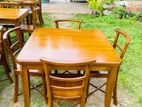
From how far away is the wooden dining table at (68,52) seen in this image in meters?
2.19

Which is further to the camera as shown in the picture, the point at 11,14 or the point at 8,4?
the point at 8,4

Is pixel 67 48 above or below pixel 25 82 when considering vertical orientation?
above

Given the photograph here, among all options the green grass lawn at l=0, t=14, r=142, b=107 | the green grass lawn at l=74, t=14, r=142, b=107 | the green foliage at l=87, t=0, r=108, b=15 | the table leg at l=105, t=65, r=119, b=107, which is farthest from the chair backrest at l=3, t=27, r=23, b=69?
the green foliage at l=87, t=0, r=108, b=15

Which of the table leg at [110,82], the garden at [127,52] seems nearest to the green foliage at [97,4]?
the garden at [127,52]

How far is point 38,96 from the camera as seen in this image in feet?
9.89

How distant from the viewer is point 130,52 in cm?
457

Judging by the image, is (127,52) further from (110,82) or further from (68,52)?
(68,52)

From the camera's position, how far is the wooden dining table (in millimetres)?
2193

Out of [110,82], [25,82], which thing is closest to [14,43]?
[25,82]

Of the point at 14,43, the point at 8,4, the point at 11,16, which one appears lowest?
the point at 14,43

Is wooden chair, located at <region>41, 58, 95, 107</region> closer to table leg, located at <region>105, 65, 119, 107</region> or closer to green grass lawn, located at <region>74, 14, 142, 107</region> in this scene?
table leg, located at <region>105, 65, 119, 107</region>

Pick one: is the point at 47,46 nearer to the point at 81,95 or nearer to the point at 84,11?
the point at 81,95

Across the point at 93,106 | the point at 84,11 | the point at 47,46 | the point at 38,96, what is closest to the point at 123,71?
the point at 93,106

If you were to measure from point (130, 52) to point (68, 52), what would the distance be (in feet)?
8.19
